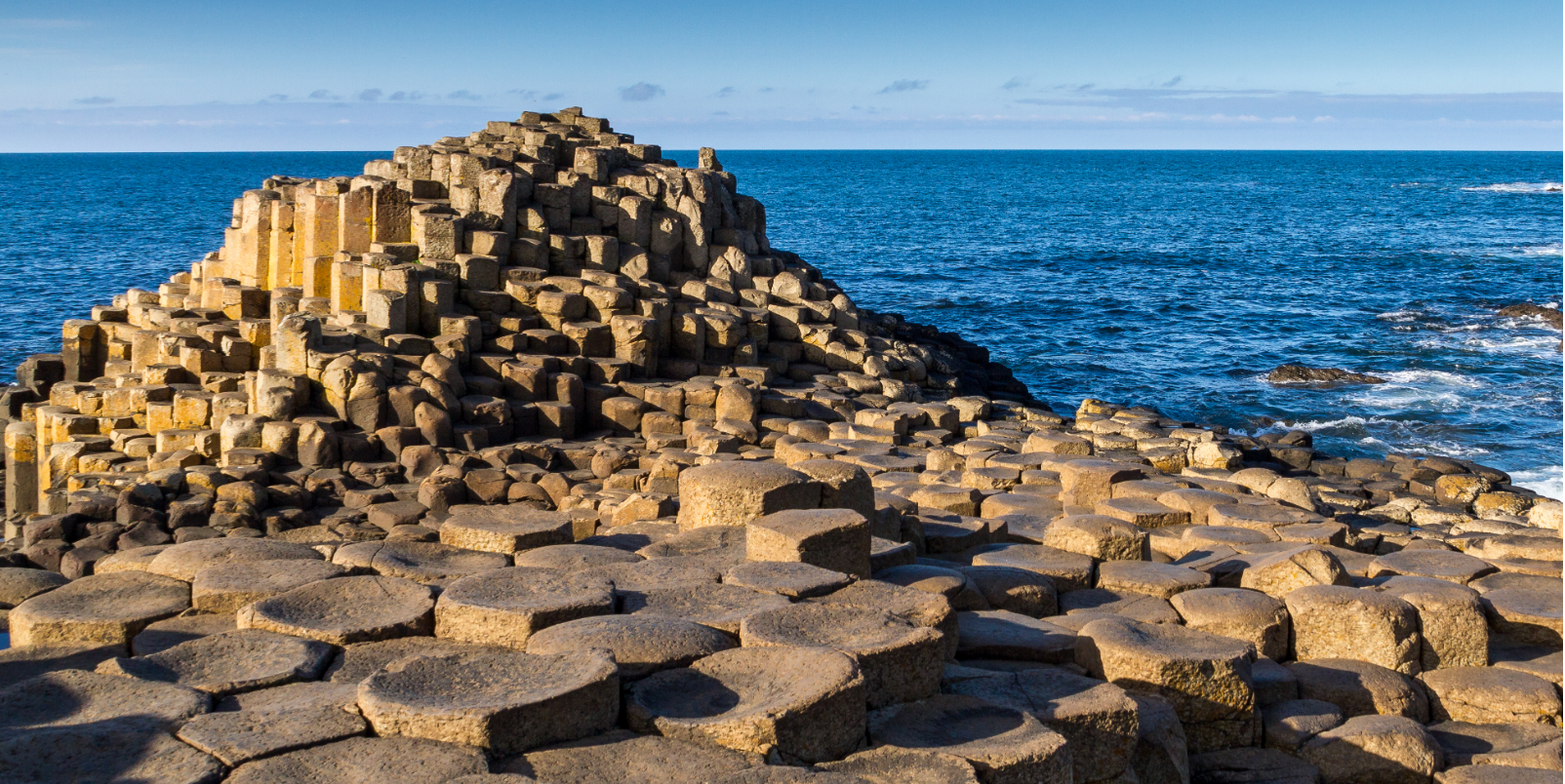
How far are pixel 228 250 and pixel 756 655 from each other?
18943 millimetres

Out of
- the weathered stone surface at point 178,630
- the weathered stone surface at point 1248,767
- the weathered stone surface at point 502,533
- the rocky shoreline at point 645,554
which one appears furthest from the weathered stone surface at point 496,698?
the weathered stone surface at point 1248,767

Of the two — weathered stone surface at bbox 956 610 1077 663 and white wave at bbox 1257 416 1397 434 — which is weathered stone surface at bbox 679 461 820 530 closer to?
weathered stone surface at bbox 956 610 1077 663

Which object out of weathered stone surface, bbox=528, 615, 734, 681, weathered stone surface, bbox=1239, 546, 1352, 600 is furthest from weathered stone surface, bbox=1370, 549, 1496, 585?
weathered stone surface, bbox=528, 615, 734, 681

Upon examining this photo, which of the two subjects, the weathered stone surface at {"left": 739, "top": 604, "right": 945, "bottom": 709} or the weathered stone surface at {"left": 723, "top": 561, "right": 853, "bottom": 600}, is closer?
the weathered stone surface at {"left": 739, "top": 604, "right": 945, "bottom": 709}

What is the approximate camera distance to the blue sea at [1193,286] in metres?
25.1

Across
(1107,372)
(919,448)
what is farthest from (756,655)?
(1107,372)

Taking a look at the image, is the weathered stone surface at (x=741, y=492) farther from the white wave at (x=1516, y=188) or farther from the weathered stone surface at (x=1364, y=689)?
the white wave at (x=1516, y=188)

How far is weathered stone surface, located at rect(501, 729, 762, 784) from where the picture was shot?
15.9ft

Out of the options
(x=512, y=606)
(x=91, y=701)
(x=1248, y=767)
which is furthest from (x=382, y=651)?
(x=1248, y=767)

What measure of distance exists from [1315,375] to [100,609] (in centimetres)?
2582

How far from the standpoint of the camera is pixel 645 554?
324 inches

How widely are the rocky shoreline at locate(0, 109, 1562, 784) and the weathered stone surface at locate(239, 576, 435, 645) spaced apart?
3cm

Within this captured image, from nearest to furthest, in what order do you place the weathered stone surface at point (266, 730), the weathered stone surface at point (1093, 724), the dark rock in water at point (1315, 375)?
the weathered stone surface at point (266, 730) < the weathered stone surface at point (1093, 724) < the dark rock in water at point (1315, 375)

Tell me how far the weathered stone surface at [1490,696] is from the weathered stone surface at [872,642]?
3.69 metres
